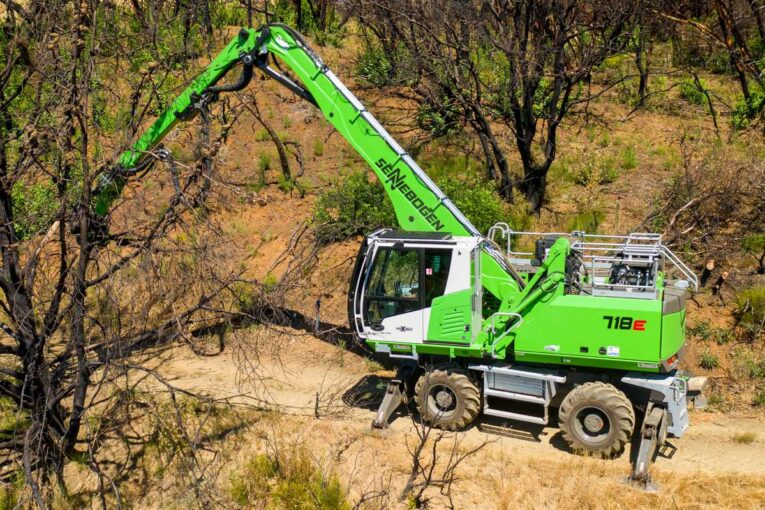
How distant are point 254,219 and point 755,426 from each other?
11.3 metres

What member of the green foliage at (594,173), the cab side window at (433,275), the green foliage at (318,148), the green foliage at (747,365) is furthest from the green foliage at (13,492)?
the green foliage at (594,173)

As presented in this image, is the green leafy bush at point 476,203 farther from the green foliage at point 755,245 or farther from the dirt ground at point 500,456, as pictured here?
the green foliage at point 755,245

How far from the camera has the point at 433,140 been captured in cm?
1862

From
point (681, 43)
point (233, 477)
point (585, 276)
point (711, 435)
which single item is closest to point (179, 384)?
point (233, 477)

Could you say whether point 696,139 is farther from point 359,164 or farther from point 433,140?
point 359,164

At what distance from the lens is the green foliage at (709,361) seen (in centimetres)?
1112

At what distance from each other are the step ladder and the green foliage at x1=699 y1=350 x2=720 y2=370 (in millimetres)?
3190

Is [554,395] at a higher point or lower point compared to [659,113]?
lower

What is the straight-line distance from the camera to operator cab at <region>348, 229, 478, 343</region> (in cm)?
925

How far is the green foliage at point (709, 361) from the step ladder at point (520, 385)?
126 inches

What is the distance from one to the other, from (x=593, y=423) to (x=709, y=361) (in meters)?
3.28

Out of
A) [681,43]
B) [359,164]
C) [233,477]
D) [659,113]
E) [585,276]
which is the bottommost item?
[233,477]

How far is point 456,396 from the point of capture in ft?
31.2

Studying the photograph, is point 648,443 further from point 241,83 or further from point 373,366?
point 241,83
